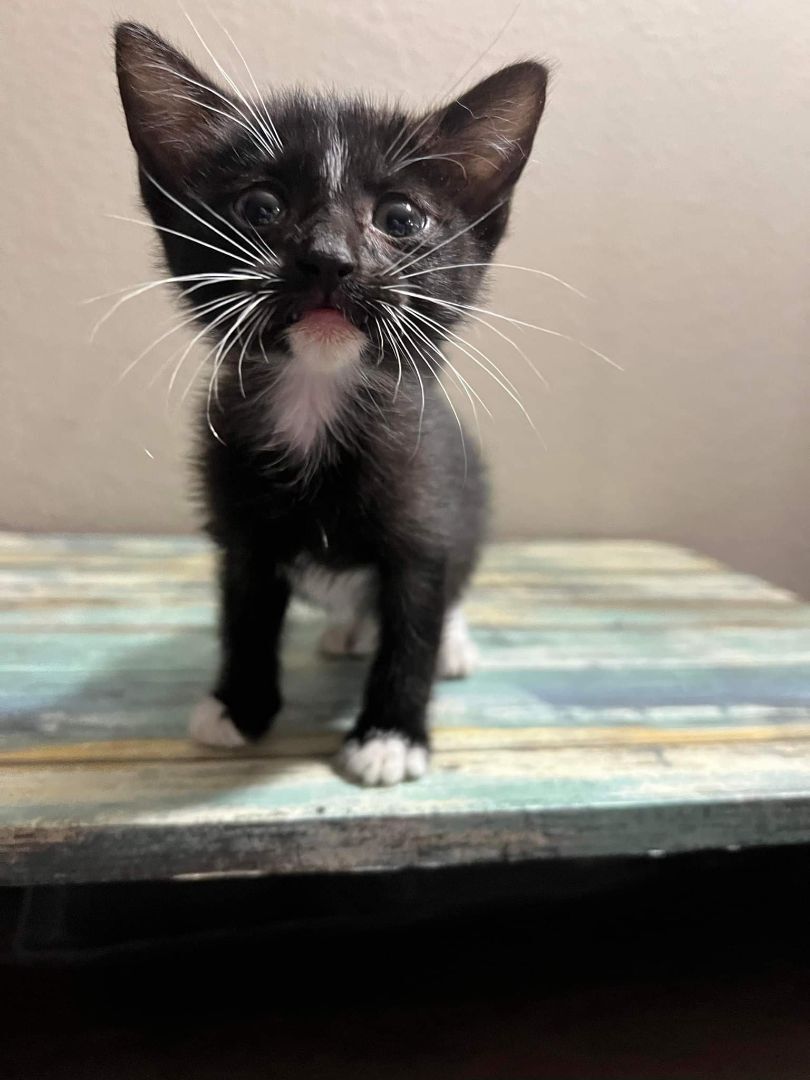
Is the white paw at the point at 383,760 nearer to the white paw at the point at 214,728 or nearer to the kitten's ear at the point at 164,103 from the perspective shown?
the white paw at the point at 214,728

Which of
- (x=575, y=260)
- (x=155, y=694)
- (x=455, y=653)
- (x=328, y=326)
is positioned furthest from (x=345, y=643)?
(x=575, y=260)

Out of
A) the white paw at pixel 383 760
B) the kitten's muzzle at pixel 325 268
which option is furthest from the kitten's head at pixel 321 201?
the white paw at pixel 383 760

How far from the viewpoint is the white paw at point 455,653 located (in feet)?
2.94

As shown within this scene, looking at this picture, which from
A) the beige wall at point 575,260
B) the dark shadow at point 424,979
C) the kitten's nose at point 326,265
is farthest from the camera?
the beige wall at point 575,260

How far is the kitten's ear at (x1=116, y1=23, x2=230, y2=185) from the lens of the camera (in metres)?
0.63

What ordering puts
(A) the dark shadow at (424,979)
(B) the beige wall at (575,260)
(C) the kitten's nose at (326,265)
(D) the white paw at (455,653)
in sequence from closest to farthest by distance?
(C) the kitten's nose at (326,265) → (A) the dark shadow at (424,979) → (D) the white paw at (455,653) → (B) the beige wall at (575,260)

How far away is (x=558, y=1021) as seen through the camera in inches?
28.1

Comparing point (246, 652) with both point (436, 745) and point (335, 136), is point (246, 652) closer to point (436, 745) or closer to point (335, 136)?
point (436, 745)

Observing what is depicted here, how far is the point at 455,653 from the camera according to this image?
0.91 m

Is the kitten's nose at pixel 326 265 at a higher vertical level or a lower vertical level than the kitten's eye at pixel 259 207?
lower

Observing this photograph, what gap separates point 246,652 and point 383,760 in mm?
183

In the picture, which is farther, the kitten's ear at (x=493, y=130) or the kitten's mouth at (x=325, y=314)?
the kitten's ear at (x=493, y=130)

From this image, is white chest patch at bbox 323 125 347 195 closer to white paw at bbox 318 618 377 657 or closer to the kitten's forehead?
the kitten's forehead

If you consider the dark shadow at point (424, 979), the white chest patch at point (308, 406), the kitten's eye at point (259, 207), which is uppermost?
the kitten's eye at point (259, 207)
